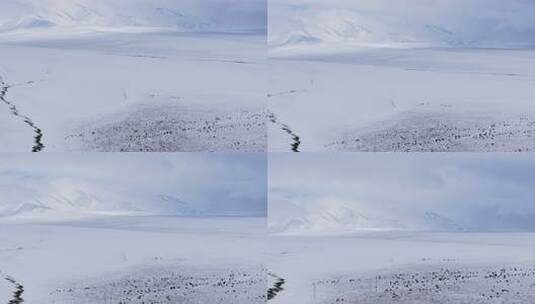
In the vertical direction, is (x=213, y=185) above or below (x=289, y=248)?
above

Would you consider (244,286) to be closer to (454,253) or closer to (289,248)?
(289,248)

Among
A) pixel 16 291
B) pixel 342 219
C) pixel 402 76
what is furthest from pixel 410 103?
pixel 16 291

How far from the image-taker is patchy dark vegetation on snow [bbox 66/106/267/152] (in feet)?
6.48

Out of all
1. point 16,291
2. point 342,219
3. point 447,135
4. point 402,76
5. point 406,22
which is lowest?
point 16,291

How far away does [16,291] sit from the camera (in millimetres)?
1967

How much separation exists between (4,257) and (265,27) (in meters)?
0.78

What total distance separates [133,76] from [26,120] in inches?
10.1

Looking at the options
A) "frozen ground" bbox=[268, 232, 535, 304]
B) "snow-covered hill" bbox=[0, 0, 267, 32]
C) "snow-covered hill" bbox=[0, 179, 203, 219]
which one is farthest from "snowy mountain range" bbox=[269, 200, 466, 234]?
"snow-covered hill" bbox=[0, 0, 267, 32]

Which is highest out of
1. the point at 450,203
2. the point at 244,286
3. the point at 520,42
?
the point at 520,42

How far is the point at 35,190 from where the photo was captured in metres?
1.95

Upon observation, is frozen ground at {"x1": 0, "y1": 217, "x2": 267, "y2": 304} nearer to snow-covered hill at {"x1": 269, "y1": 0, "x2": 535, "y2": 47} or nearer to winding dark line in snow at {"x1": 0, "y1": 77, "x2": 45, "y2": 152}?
winding dark line in snow at {"x1": 0, "y1": 77, "x2": 45, "y2": 152}

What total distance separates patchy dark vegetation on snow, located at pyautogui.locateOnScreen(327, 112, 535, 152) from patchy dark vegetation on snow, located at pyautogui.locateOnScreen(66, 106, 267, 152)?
199 millimetres

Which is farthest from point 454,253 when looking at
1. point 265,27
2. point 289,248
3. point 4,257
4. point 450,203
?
point 4,257

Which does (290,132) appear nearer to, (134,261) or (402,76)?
(402,76)
